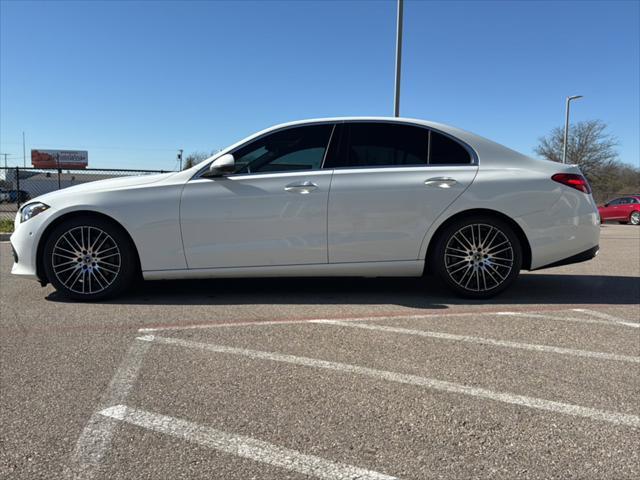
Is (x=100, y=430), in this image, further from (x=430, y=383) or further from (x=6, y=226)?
(x=6, y=226)

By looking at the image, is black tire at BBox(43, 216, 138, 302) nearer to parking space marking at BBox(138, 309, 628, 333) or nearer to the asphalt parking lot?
the asphalt parking lot

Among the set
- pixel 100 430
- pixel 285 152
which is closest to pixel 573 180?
pixel 285 152

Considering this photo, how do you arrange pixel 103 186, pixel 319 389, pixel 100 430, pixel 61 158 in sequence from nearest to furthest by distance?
1. pixel 100 430
2. pixel 319 389
3. pixel 103 186
4. pixel 61 158

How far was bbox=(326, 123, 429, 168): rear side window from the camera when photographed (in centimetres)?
468

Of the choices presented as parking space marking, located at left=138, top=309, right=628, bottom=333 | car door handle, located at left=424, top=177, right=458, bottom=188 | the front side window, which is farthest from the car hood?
car door handle, located at left=424, top=177, right=458, bottom=188

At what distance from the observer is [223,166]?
4430 millimetres

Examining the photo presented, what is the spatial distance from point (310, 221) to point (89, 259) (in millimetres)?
2051

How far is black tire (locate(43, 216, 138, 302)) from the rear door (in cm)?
191

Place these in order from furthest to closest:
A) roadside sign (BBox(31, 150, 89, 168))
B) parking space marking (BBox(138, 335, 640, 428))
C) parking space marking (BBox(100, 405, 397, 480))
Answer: roadside sign (BBox(31, 150, 89, 168)), parking space marking (BBox(138, 335, 640, 428)), parking space marking (BBox(100, 405, 397, 480))

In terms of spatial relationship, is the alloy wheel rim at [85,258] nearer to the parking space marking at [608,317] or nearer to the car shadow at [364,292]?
the car shadow at [364,292]

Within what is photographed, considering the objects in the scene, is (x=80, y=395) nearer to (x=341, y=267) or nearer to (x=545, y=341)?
(x=341, y=267)

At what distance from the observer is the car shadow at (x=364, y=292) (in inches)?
183

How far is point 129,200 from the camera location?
14.8ft

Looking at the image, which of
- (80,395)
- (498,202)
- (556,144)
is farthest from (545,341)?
(556,144)
